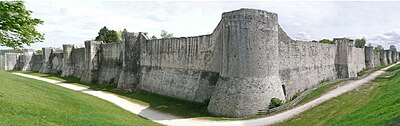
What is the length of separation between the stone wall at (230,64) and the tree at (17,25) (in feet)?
39.5

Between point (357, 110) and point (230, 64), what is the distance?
7967 millimetres

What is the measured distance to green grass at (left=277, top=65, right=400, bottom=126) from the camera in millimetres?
12531

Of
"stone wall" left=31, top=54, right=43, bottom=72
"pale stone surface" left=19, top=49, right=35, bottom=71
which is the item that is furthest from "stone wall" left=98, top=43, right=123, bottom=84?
"pale stone surface" left=19, top=49, right=35, bottom=71

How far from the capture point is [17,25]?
12.2 meters

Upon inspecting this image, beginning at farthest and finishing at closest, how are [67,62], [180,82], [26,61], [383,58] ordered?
[26,61] < [383,58] < [67,62] < [180,82]

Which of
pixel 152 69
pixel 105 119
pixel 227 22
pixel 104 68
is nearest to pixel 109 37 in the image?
pixel 104 68

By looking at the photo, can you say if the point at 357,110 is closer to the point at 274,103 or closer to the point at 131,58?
the point at 274,103

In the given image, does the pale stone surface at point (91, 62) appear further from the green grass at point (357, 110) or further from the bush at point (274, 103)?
the green grass at point (357, 110)

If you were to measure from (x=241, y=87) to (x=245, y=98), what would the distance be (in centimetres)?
73

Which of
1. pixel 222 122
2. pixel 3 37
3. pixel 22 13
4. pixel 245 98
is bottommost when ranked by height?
pixel 222 122

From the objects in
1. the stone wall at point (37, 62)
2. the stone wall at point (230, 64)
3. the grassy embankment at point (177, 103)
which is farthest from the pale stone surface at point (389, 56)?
the stone wall at point (37, 62)

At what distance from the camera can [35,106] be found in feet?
46.1

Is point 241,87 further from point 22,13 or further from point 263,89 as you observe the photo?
point 22,13

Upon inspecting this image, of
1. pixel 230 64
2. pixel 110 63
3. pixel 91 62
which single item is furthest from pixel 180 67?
pixel 91 62
